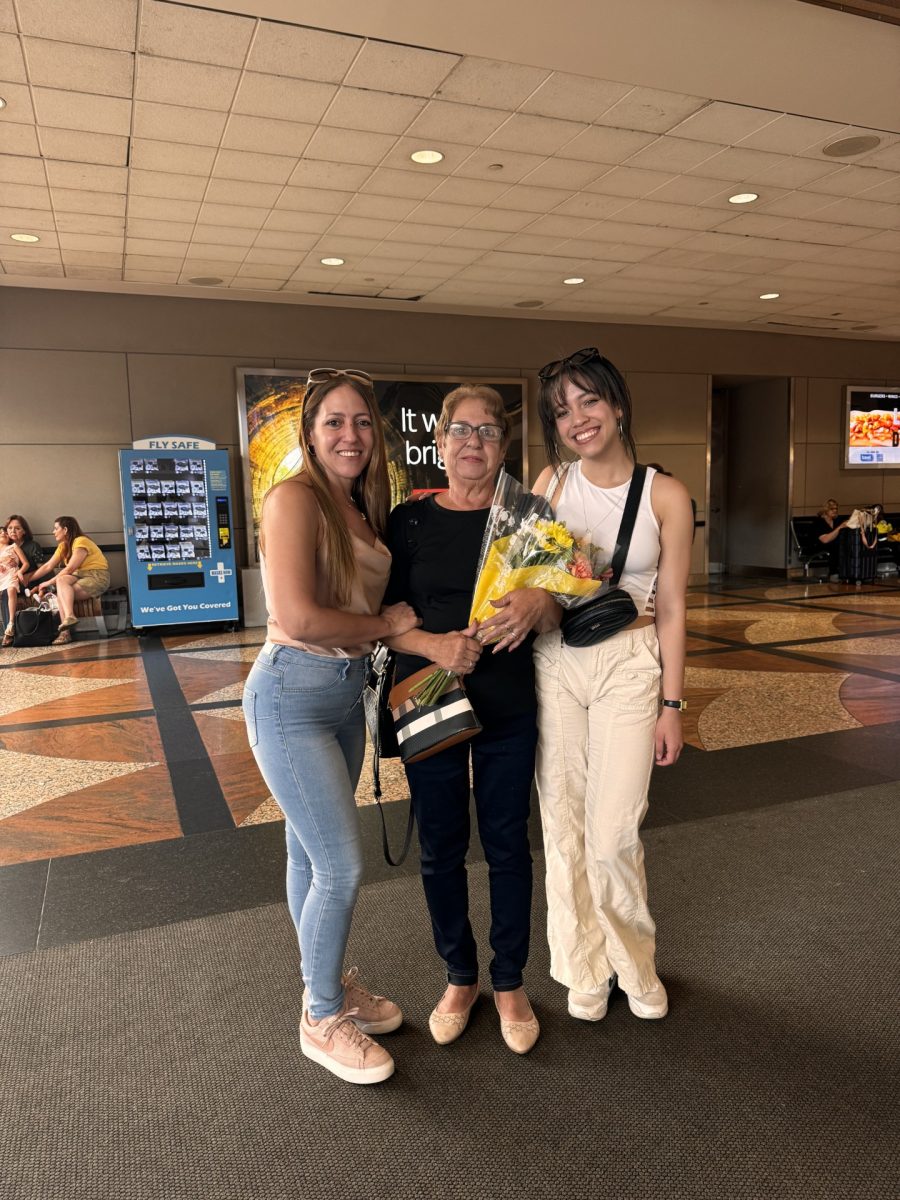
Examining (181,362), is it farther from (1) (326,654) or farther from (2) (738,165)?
(1) (326,654)

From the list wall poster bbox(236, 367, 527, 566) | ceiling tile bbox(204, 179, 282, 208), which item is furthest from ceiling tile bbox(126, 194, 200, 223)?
wall poster bbox(236, 367, 527, 566)

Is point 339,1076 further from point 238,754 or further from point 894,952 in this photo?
point 238,754

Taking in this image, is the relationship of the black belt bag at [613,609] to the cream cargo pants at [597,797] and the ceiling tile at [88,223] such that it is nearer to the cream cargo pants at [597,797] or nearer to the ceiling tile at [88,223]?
the cream cargo pants at [597,797]

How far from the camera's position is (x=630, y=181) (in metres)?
5.95

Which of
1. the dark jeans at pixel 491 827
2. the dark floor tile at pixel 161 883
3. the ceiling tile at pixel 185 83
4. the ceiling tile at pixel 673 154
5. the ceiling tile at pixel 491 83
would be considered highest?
the ceiling tile at pixel 673 154

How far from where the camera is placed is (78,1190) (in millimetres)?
1557

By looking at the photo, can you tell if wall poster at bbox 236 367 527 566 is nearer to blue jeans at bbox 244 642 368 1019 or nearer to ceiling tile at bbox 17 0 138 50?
ceiling tile at bbox 17 0 138 50

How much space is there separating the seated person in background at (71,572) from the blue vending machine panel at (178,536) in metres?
0.33

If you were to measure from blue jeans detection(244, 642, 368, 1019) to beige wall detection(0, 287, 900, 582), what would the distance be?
26.1 feet

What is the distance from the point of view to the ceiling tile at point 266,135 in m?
4.84

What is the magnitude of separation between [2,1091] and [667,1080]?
150 centimetres

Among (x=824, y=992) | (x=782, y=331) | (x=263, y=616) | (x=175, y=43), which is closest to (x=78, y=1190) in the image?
(x=824, y=992)

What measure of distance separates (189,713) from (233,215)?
13.0 feet

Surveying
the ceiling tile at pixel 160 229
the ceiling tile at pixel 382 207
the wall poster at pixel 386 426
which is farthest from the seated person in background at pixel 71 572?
the ceiling tile at pixel 382 207
